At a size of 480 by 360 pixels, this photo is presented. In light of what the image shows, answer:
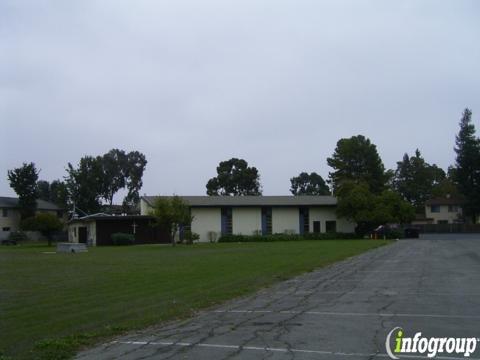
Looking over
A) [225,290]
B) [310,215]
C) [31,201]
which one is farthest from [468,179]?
[225,290]

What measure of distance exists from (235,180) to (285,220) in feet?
167

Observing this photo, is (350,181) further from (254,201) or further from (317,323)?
Result: (317,323)

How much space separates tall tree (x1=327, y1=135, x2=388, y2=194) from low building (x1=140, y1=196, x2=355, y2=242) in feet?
42.4

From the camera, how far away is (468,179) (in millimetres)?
92688

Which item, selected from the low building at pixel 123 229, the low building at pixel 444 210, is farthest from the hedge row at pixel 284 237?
the low building at pixel 444 210

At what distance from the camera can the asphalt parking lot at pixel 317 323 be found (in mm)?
8624

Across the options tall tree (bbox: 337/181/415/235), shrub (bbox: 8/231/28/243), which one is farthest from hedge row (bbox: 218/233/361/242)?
shrub (bbox: 8/231/28/243)

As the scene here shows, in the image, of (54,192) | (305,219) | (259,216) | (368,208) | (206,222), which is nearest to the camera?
(368,208)

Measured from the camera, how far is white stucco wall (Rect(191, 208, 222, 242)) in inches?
2682

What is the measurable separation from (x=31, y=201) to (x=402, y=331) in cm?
8718

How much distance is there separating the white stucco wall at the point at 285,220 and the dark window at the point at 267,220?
14.5 inches

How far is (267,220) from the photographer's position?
2763 inches
